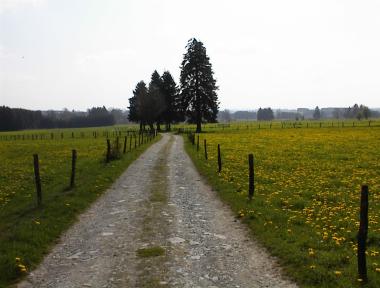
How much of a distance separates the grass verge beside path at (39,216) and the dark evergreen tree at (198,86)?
54983 mm

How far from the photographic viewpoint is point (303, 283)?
7883 mm

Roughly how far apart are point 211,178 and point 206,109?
5745cm

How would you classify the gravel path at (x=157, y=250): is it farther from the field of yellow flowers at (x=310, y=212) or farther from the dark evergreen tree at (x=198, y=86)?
the dark evergreen tree at (x=198, y=86)

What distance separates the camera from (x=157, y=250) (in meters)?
9.79

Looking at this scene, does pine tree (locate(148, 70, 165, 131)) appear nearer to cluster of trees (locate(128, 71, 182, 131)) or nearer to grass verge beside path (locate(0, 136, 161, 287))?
cluster of trees (locate(128, 71, 182, 131))

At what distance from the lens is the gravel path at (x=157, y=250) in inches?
321

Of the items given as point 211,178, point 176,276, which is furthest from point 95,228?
point 211,178

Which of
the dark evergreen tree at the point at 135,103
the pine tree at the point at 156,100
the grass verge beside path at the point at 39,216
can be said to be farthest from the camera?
the dark evergreen tree at the point at 135,103

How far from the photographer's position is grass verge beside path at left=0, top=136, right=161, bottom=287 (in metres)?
9.14

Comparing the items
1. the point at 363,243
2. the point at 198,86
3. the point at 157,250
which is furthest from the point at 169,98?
the point at 363,243

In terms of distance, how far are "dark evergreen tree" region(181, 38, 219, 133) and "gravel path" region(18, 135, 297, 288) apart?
62.0 meters

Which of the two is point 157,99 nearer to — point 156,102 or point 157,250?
point 156,102

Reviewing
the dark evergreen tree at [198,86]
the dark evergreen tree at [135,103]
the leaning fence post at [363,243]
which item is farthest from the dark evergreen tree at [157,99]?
the leaning fence post at [363,243]

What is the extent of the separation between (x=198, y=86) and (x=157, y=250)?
228 ft
